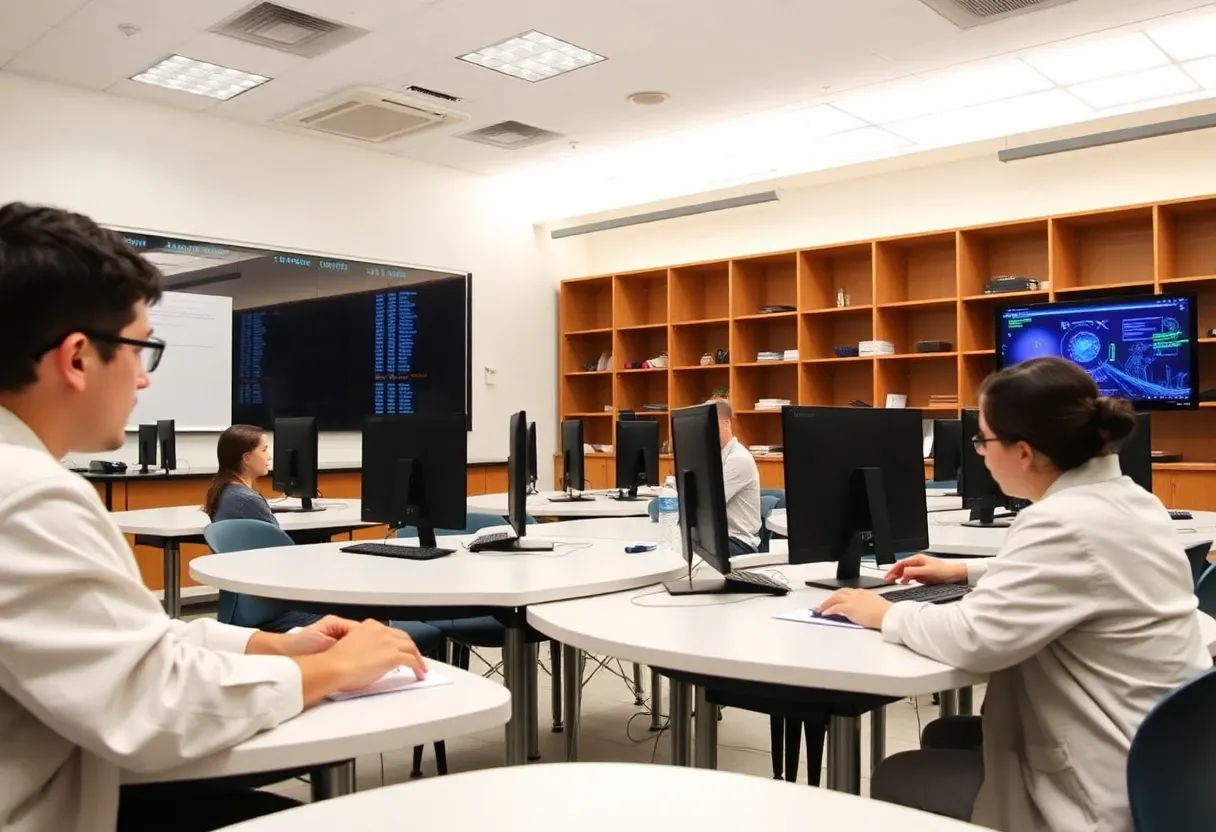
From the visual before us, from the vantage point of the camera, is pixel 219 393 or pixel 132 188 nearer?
pixel 132 188

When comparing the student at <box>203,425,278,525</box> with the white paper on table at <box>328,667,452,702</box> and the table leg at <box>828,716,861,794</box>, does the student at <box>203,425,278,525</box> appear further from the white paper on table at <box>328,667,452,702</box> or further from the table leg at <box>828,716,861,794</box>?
the table leg at <box>828,716,861,794</box>

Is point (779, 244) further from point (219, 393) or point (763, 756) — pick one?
point (763, 756)

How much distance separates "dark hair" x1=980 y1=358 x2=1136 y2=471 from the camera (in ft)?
5.73

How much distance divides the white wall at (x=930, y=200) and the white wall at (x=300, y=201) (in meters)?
1.01

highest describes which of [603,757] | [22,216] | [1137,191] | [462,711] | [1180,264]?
[1137,191]

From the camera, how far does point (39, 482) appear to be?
42.4 inches

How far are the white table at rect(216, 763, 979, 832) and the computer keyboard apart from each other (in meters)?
1.24

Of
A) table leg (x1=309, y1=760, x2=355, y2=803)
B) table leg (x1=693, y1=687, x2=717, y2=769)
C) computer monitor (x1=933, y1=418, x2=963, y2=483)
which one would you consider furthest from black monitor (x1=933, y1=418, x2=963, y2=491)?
table leg (x1=309, y1=760, x2=355, y2=803)

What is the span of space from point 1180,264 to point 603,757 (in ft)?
17.1

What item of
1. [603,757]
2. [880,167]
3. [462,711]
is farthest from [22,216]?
[880,167]

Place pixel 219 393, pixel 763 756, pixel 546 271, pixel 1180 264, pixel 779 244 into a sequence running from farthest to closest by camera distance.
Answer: pixel 546 271, pixel 779 244, pixel 219 393, pixel 1180 264, pixel 763 756

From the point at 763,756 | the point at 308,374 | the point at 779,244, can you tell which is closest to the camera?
the point at 763,756

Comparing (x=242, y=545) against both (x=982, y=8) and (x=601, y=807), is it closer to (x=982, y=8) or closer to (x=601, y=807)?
(x=601, y=807)

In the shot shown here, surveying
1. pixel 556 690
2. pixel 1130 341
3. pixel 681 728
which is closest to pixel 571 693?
pixel 556 690
